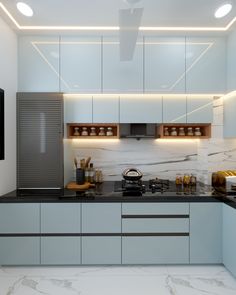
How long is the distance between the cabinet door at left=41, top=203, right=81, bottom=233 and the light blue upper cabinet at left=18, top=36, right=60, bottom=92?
1.38 metres

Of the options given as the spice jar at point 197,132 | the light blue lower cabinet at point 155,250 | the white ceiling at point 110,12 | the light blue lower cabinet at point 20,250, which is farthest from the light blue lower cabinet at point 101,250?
the white ceiling at point 110,12

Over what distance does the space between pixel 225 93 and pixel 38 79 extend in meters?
2.28

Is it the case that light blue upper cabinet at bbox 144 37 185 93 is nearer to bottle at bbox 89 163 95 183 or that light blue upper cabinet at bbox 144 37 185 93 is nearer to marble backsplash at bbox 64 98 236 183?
marble backsplash at bbox 64 98 236 183

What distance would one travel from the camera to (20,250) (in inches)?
97.1

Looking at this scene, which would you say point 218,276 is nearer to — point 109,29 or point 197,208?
point 197,208

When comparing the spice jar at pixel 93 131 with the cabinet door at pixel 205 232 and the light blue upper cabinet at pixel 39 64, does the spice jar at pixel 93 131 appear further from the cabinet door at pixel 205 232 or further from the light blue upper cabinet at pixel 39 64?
the cabinet door at pixel 205 232

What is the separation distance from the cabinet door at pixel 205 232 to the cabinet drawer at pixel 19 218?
5.33ft

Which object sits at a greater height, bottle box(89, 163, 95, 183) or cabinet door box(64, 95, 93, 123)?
cabinet door box(64, 95, 93, 123)

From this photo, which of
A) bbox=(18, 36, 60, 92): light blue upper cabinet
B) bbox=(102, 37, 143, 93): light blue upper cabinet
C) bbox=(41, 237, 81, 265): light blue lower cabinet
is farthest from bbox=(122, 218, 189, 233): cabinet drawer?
bbox=(18, 36, 60, 92): light blue upper cabinet

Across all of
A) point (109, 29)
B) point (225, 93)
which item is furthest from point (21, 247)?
point (225, 93)

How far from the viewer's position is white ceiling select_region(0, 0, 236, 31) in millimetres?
2250

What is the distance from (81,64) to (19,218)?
6.16 ft

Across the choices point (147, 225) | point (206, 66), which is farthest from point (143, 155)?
point (206, 66)

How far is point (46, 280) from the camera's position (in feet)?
7.59
